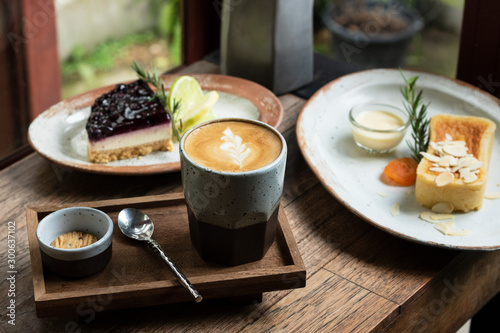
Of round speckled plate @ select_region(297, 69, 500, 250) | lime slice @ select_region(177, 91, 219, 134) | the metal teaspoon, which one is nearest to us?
the metal teaspoon

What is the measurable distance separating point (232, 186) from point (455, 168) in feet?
1.64

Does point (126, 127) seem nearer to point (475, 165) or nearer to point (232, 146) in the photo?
point (232, 146)

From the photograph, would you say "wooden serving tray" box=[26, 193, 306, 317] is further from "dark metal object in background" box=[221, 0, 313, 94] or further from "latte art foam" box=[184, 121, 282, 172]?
"dark metal object in background" box=[221, 0, 313, 94]

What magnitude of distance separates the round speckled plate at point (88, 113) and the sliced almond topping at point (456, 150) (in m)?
0.35

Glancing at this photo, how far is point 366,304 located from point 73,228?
46 centimetres

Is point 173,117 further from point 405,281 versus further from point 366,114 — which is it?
point 405,281

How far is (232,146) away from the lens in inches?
34.0

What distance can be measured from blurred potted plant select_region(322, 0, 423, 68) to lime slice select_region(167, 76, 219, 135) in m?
1.60

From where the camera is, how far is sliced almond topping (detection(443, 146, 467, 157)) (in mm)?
1143

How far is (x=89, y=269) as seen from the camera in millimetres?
857

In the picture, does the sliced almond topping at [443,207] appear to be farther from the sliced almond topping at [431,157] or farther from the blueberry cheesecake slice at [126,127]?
the blueberry cheesecake slice at [126,127]

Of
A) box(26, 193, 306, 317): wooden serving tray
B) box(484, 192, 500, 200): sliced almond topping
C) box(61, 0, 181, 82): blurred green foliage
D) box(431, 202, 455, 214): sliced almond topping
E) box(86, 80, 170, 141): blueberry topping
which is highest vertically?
box(86, 80, 170, 141): blueberry topping

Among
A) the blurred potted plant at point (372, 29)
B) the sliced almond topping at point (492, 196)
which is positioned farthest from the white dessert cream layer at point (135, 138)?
the blurred potted plant at point (372, 29)

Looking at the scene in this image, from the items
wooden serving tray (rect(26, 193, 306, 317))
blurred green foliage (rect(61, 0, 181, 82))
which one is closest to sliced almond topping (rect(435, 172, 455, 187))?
wooden serving tray (rect(26, 193, 306, 317))
